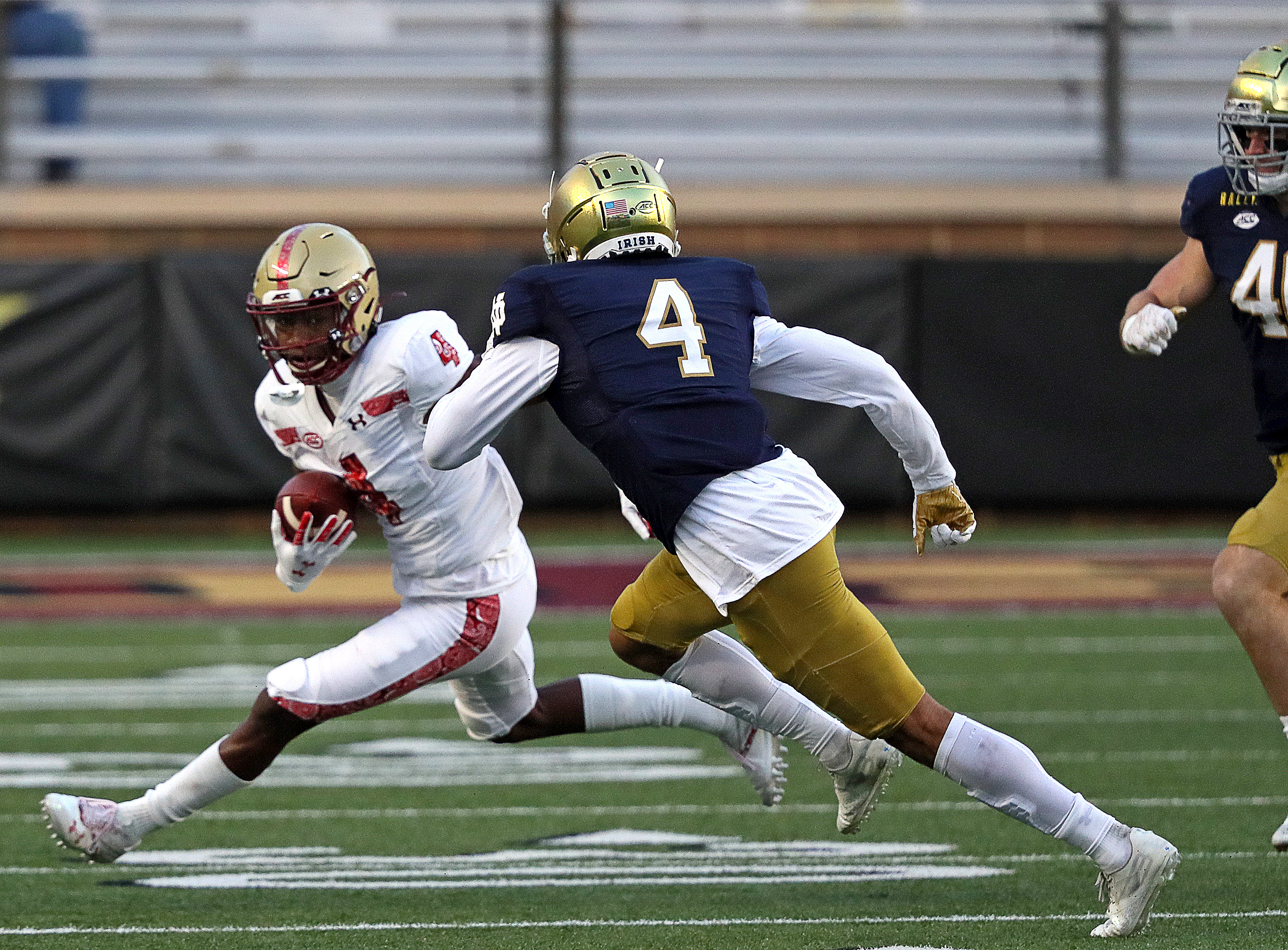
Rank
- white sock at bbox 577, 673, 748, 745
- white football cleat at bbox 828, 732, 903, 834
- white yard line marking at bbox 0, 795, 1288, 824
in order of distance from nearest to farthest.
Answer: white football cleat at bbox 828, 732, 903, 834, white sock at bbox 577, 673, 748, 745, white yard line marking at bbox 0, 795, 1288, 824

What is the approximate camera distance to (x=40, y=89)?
1258 cm

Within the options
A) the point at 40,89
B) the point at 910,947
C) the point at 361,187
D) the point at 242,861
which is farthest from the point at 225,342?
the point at 910,947

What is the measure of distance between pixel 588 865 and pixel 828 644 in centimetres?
115

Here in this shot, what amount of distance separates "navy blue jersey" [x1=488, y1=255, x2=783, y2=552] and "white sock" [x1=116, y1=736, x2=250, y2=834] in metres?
1.13

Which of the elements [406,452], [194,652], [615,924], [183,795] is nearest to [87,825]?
[183,795]

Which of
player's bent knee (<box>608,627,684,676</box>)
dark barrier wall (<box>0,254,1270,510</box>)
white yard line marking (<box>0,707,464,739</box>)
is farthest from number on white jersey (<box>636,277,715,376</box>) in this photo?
dark barrier wall (<box>0,254,1270,510</box>)

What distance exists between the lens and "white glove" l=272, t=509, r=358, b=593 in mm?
4035

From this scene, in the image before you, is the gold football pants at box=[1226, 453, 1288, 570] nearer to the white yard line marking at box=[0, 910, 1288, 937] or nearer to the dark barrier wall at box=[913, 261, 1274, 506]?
the white yard line marking at box=[0, 910, 1288, 937]

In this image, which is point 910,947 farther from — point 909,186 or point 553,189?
point 909,186

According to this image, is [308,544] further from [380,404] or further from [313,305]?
[313,305]

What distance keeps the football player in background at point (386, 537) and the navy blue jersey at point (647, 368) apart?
2.22ft

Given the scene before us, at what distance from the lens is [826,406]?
10.5 meters

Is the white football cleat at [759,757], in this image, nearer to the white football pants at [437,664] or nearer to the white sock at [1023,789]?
the white football pants at [437,664]

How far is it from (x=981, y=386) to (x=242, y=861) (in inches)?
276
